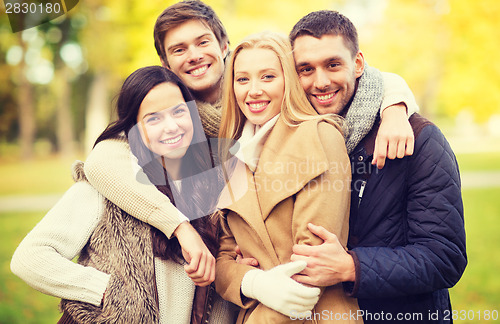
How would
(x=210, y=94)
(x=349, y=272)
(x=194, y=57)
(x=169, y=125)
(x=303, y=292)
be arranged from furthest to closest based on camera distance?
(x=210, y=94)
(x=194, y=57)
(x=169, y=125)
(x=349, y=272)
(x=303, y=292)

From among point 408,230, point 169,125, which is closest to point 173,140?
point 169,125

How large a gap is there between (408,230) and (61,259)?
1735mm

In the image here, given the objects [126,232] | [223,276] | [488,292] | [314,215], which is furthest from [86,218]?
[488,292]

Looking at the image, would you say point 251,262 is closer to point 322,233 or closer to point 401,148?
point 322,233

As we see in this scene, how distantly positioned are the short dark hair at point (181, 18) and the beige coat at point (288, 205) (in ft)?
4.19

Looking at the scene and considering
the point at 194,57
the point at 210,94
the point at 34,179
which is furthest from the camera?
the point at 34,179

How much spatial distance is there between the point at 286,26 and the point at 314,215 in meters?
10.2

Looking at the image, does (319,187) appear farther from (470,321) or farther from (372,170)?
(470,321)

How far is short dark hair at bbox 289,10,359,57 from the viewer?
240cm

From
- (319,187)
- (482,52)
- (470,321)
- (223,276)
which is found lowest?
(470,321)

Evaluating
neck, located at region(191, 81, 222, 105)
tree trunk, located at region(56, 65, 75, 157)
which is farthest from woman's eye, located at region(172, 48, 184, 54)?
tree trunk, located at region(56, 65, 75, 157)

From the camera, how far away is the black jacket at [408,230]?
2.14m

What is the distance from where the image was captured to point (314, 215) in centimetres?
206

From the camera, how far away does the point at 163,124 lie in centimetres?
249
